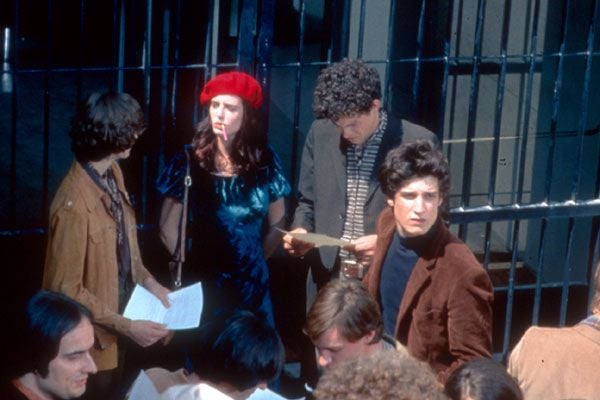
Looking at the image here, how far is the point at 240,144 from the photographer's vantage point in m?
5.32

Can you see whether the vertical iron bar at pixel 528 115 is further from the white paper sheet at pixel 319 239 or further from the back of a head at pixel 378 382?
the back of a head at pixel 378 382

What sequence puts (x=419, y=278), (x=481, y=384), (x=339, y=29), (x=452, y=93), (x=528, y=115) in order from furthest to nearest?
(x=452, y=93)
(x=339, y=29)
(x=528, y=115)
(x=419, y=278)
(x=481, y=384)

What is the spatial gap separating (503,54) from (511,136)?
173 centimetres

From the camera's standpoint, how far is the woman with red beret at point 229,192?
5242 mm

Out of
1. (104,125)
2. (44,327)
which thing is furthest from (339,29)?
(44,327)

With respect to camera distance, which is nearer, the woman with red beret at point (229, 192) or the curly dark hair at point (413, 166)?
the curly dark hair at point (413, 166)

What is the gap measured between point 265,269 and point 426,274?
1.11 meters

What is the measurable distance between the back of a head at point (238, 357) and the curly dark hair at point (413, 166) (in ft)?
3.27

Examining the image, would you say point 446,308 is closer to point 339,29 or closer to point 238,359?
point 238,359

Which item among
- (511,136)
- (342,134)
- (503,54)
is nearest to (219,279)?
(342,134)

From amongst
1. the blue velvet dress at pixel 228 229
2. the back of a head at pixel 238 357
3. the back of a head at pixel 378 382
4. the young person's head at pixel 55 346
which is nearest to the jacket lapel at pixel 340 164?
the blue velvet dress at pixel 228 229

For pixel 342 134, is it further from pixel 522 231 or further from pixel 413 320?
pixel 522 231

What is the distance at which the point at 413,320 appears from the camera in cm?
476

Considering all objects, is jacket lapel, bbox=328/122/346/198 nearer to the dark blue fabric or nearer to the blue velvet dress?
the blue velvet dress
